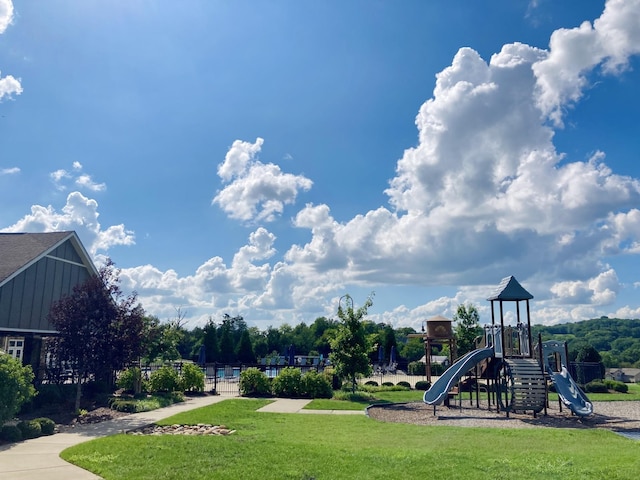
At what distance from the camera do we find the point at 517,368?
18.8 metres

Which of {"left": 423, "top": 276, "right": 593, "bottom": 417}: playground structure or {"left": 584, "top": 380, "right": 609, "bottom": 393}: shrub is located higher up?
{"left": 423, "top": 276, "right": 593, "bottom": 417}: playground structure

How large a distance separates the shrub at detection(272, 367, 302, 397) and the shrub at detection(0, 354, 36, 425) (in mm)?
12173

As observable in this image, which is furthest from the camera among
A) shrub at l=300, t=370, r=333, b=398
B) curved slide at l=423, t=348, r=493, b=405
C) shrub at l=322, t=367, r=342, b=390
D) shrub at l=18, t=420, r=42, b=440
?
shrub at l=322, t=367, r=342, b=390

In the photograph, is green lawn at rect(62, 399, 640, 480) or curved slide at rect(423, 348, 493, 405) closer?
green lawn at rect(62, 399, 640, 480)

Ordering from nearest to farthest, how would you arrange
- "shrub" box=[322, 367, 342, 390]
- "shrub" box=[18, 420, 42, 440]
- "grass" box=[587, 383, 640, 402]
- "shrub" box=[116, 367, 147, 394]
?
"shrub" box=[18, 420, 42, 440] → "shrub" box=[116, 367, 147, 394] → "grass" box=[587, 383, 640, 402] → "shrub" box=[322, 367, 342, 390]

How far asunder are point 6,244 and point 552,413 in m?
23.1

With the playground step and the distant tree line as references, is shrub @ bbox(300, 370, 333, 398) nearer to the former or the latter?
the playground step

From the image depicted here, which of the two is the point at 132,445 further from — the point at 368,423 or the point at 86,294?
the point at 86,294

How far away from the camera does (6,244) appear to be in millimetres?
21188

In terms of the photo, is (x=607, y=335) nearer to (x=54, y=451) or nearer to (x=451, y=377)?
(x=451, y=377)

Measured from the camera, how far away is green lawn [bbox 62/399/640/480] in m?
8.44

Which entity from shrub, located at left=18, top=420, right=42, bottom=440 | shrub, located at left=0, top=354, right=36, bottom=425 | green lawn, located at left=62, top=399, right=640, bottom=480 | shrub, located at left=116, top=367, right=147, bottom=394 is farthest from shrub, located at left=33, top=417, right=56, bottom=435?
shrub, located at left=116, top=367, right=147, bottom=394

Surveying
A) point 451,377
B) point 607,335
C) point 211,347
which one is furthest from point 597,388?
point 607,335

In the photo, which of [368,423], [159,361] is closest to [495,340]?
[368,423]
